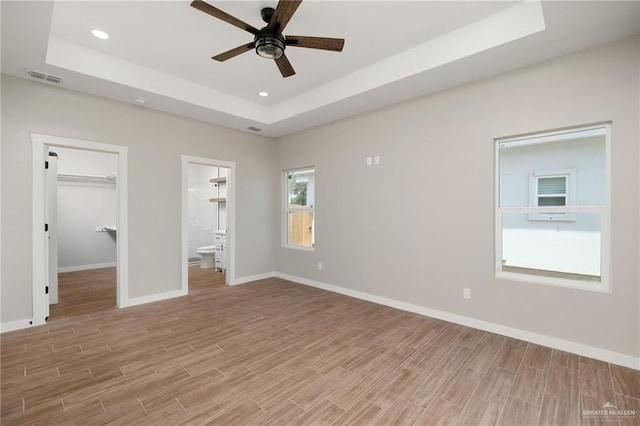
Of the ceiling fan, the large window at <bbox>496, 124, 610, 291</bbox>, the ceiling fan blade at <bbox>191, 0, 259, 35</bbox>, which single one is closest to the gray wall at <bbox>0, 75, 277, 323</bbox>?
the ceiling fan

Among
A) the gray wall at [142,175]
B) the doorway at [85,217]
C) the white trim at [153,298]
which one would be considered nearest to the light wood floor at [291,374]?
the white trim at [153,298]

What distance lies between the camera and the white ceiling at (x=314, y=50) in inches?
94.5

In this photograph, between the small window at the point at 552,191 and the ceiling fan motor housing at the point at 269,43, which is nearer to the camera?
the ceiling fan motor housing at the point at 269,43

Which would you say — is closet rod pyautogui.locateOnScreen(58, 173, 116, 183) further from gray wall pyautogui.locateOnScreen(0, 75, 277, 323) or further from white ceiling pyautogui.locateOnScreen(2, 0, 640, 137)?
white ceiling pyautogui.locateOnScreen(2, 0, 640, 137)

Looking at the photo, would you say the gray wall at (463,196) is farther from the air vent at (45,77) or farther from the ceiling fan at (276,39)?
the air vent at (45,77)

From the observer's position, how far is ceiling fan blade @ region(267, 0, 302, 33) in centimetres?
196

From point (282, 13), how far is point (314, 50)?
3.70 ft

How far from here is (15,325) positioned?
3.17 meters

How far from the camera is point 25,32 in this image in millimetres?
2416

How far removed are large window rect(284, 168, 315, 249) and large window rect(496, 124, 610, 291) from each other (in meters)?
3.05

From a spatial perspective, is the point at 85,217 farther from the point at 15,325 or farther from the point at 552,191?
the point at 552,191

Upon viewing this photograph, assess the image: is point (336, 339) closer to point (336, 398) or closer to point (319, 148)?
point (336, 398)

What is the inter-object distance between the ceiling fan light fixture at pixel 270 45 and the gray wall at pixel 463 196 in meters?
2.10

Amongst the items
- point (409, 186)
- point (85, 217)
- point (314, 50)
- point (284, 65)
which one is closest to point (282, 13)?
point (284, 65)
